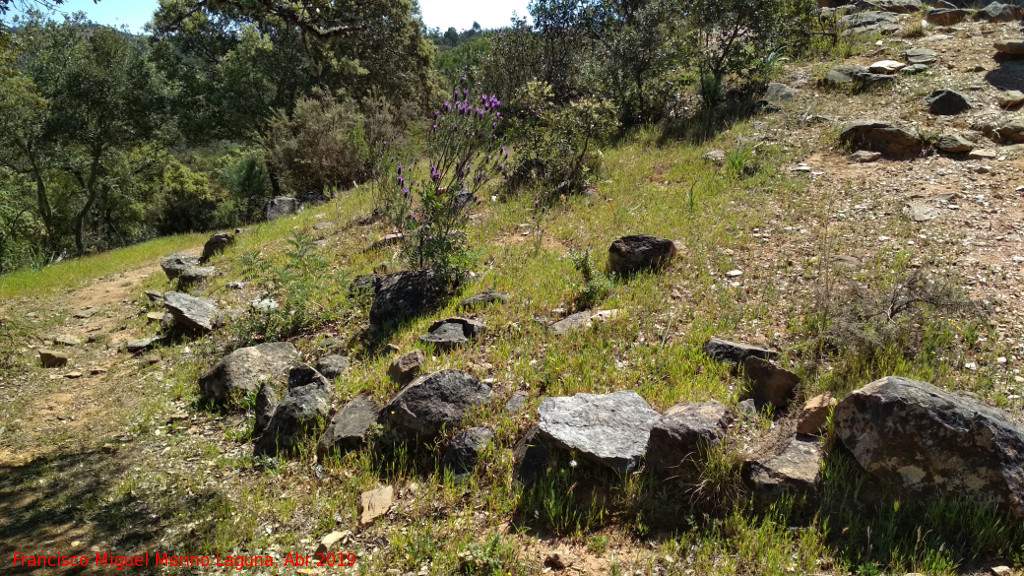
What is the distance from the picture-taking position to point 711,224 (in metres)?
7.09

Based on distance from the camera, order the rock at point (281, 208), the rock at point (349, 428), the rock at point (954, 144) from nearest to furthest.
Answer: the rock at point (349, 428), the rock at point (954, 144), the rock at point (281, 208)

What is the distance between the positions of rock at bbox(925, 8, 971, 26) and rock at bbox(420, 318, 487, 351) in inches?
561

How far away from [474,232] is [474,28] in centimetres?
16572

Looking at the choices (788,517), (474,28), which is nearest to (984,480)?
(788,517)

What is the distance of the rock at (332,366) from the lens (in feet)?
17.3

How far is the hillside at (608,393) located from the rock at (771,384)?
0.06 ft

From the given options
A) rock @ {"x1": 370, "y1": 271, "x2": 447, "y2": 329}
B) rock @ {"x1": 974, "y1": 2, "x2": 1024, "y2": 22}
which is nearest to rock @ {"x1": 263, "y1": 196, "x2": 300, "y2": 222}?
rock @ {"x1": 370, "y1": 271, "x2": 447, "y2": 329}

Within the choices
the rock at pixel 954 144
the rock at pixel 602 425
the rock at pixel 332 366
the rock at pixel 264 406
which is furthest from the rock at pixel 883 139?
the rock at pixel 264 406

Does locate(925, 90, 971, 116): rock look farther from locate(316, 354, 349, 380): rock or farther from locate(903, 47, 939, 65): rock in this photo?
locate(316, 354, 349, 380): rock

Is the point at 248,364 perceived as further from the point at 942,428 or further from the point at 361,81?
the point at 361,81

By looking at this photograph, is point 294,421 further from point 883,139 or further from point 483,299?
point 883,139

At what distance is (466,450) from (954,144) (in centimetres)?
815

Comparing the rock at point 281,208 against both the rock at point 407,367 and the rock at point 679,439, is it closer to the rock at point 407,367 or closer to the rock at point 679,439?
the rock at point 407,367

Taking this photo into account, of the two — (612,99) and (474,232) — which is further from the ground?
(612,99)
